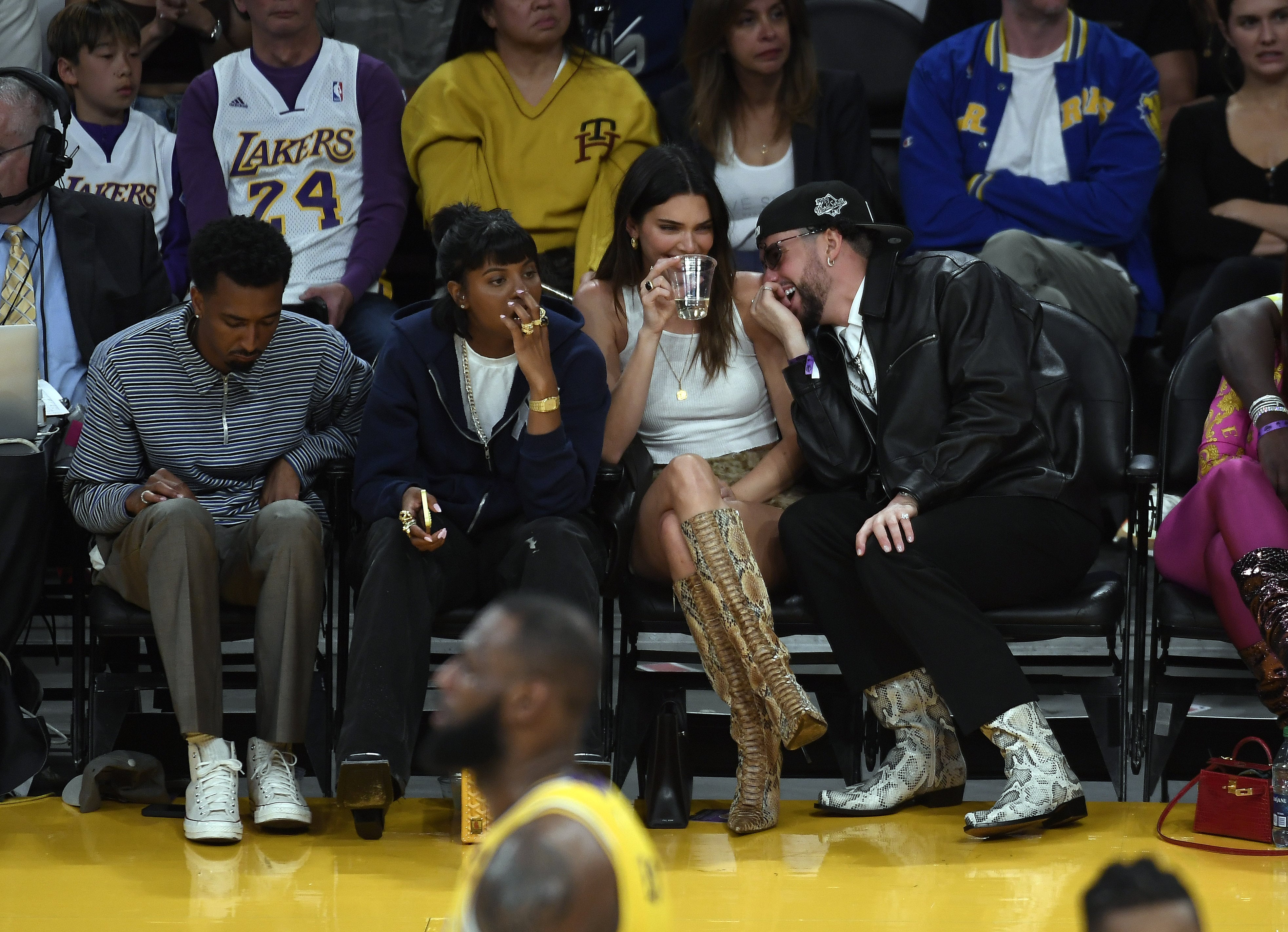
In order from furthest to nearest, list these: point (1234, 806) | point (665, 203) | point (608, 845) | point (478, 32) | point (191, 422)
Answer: point (478, 32) < point (665, 203) < point (191, 422) < point (1234, 806) < point (608, 845)

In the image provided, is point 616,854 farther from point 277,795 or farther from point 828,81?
point 828,81

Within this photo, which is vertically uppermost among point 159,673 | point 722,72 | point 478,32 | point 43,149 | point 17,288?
point 478,32

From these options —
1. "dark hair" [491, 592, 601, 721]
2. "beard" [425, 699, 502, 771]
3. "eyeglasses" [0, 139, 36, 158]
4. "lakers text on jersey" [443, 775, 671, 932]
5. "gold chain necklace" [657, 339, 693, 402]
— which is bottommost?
"lakers text on jersey" [443, 775, 671, 932]

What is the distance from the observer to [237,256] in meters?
3.88

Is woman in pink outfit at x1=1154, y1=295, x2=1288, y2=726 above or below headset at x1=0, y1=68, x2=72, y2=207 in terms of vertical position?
below

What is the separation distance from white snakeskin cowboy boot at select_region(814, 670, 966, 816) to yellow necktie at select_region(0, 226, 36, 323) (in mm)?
2425

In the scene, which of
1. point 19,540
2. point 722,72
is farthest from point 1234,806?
point 19,540

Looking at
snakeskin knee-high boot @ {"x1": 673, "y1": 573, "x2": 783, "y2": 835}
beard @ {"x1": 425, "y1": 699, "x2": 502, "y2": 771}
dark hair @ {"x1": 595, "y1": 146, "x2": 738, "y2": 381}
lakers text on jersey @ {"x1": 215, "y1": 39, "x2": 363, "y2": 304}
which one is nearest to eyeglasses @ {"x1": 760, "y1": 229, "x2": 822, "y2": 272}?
dark hair @ {"x1": 595, "y1": 146, "x2": 738, "y2": 381}

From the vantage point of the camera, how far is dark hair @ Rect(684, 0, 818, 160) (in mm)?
5047

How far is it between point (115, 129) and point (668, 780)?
293 cm

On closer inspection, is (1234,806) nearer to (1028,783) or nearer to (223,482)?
(1028,783)

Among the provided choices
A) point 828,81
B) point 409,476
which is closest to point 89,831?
point 409,476

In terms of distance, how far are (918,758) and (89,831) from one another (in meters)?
1.82

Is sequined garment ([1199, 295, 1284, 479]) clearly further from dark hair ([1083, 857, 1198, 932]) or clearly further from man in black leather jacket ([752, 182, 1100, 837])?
dark hair ([1083, 857, 1198, 932])
